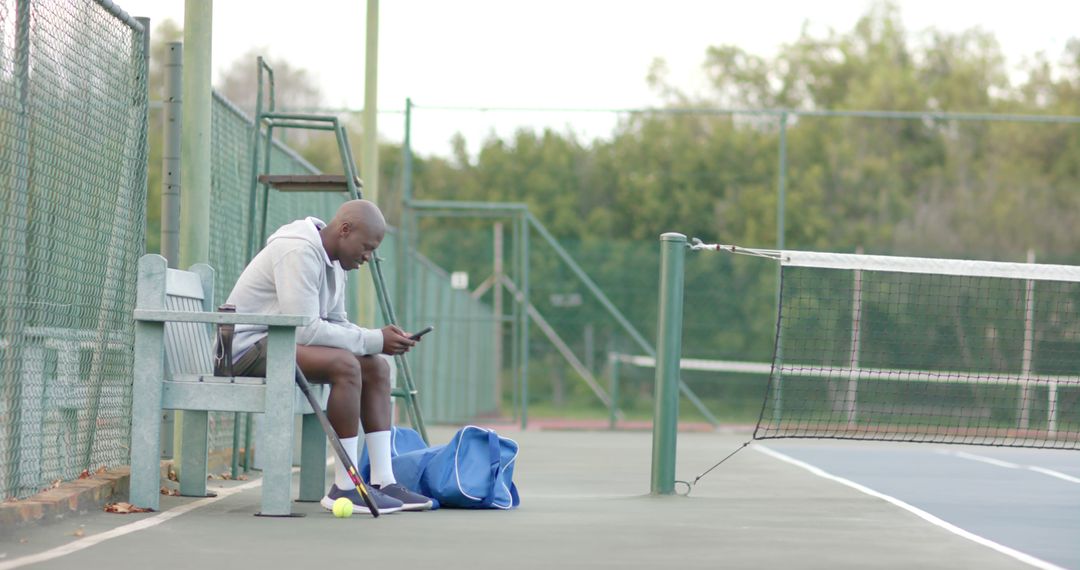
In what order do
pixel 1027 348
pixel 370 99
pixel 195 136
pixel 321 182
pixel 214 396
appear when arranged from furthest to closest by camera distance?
pixel 1027 348 → pixel 370 99 → pixel 321 182 → pixel 195 136 → pixel 214 396

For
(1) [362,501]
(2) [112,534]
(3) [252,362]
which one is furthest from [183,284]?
(2) [112,534]

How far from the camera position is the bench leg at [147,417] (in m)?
6.75

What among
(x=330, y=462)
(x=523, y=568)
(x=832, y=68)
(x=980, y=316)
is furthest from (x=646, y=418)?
(x=832, y=68)

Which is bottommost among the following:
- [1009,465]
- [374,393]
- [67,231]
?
[1009,465]

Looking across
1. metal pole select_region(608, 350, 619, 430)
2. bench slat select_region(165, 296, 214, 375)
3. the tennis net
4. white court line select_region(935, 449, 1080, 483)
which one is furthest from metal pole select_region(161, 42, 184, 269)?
the tennis net

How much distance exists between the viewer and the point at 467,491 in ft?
23.7

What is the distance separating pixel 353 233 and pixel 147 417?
3.73 ft

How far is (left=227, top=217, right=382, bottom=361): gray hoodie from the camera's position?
693 centimetres

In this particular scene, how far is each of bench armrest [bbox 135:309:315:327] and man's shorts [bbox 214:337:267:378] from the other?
0.86ft

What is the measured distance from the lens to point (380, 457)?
279 inches

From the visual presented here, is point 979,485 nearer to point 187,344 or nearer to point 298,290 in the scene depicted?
point 298,290

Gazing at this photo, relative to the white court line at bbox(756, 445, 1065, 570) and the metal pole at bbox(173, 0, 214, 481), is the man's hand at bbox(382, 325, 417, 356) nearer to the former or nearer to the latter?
the metal pole at bbox(173, 0, 214, 481)

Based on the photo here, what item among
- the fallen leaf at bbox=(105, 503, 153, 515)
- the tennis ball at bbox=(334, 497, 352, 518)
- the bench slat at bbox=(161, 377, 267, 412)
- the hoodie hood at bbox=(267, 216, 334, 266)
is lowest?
the fallen leaf at bbox=(105, 503, 153, 515)

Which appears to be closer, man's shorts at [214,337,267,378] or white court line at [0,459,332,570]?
white court line at [0,459,332,570]
